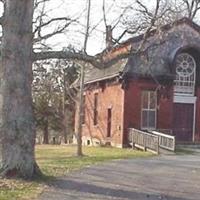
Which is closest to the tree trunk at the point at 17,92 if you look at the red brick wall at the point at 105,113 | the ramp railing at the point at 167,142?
the ramp railing at the point at 167,142

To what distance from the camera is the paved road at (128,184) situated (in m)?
13.0

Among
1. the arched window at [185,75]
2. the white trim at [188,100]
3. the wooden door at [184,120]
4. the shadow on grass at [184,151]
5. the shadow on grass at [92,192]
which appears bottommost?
the shadow on grass at [92,192]

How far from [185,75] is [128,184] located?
24.4m

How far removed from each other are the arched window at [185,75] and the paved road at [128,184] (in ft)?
58.4

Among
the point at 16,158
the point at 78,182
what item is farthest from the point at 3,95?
the point at 78,182

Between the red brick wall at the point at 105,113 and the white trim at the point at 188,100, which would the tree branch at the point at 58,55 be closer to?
the red brick wall at the point at 105,113

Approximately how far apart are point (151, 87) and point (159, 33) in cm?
1617

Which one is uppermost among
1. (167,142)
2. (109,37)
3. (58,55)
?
(109,37)

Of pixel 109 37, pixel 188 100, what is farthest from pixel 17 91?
pixel 188 100

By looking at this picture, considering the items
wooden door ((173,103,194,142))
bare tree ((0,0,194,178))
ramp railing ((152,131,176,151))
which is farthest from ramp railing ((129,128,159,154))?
bare tree ((0,0,194,178))

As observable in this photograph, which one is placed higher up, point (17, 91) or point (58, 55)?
point (58, 55)

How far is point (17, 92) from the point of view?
1537cm

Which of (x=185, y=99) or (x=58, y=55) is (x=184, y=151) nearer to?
(x=185, y=99)

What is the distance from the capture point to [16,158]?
15.2 meters
